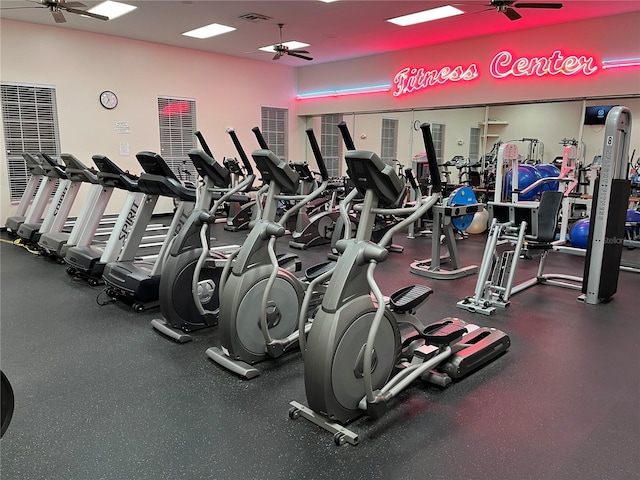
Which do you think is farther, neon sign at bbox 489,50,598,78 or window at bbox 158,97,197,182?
window at bbox 158,97,197,182

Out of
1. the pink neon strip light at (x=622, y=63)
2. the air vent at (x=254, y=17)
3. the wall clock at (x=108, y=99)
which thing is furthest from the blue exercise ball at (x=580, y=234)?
the wall clock at (x=108, y=99)

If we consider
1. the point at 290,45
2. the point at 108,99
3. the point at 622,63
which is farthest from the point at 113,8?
the point at 622,63

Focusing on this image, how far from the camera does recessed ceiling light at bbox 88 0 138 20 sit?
662 centimetres

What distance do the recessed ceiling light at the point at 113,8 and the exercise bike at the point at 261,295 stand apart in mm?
5242

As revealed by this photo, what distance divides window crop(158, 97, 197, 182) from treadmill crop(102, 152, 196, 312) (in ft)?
17.8

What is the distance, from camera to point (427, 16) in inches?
278

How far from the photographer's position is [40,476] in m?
2.00

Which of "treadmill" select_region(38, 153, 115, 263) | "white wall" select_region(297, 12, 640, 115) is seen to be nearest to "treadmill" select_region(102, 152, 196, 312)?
"treadmill" select_region(38, 153, 115, 263)

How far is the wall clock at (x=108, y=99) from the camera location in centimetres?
858

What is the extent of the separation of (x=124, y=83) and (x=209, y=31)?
2.07 meters

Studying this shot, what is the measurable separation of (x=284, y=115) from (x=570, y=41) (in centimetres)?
649

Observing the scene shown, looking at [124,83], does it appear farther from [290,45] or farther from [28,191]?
[290,45]

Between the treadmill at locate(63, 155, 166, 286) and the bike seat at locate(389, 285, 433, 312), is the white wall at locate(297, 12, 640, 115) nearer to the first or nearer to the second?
the bike seat at locate(389, 285, 433, 312)

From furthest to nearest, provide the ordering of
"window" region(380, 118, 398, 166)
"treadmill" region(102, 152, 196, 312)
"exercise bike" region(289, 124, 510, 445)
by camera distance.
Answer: "window" region(380, 118, 398, 166)
"treadmill" region(102, 152, 196, 312)
"exercise bike" region(289, 124, 510, 445)
